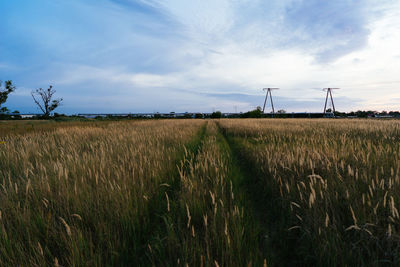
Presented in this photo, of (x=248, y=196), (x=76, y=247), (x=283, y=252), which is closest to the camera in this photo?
(x=76, y=247)

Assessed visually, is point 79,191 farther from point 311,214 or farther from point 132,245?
point 311,214

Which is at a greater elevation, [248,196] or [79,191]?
[79,191]

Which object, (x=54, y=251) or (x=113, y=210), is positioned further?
(x=113, y=210)

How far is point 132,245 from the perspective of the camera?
1.52m

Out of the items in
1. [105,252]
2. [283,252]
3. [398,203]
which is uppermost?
[398,203]

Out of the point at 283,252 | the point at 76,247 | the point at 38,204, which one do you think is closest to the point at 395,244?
the point at 283,252

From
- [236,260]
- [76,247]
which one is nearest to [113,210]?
[76,247]

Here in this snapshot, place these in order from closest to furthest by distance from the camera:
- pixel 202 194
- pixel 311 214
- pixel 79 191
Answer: pixel 311 214
pixel 79 191
pixel 202 194

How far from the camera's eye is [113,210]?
1701 mm

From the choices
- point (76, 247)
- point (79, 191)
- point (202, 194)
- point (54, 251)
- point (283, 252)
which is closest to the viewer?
point (76, 247)

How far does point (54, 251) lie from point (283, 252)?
1866 mm

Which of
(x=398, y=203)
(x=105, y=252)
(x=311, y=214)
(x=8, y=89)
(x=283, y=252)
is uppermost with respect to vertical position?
(x=8, y=89)

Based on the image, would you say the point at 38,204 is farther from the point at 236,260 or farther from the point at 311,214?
the point at 311,214

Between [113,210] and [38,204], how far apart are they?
0.77 meters
